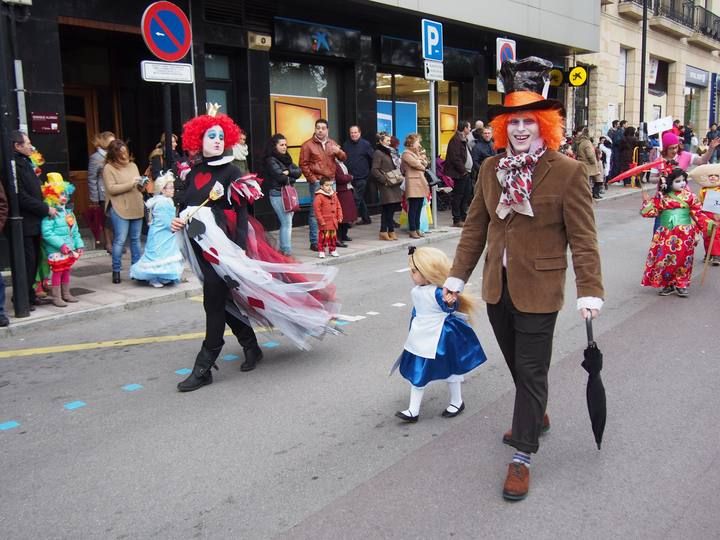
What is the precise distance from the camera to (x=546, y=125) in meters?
3.43

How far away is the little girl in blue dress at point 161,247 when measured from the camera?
8.70 metres

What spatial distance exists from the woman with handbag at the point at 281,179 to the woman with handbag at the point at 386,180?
1908 millimetres

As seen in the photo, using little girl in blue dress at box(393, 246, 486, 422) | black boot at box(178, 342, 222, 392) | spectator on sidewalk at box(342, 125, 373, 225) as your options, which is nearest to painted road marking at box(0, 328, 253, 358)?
black boot at box(178, 342, 222, 392)

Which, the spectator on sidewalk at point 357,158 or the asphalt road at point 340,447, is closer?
the asphalt road at point 340,447

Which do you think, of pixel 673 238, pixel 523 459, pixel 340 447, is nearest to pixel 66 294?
pixel 340 447

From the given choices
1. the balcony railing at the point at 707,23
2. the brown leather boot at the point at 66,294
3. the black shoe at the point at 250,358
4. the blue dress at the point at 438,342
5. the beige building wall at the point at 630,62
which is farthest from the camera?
the balcony railing at the point at 707,23

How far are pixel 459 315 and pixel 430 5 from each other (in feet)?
38.9

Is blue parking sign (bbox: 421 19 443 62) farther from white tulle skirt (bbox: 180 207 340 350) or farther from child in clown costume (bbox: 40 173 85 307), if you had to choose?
white tulle skirt (bbox: 180 207 340 350)

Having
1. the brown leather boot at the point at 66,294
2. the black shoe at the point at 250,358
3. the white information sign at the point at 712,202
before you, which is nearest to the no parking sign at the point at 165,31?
the brown leather boot at the point at 66,294

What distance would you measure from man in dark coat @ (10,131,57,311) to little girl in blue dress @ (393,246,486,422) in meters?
4.74

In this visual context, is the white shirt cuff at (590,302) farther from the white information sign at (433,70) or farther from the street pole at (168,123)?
the white information sign at (433,70)

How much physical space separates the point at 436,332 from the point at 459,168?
9657 millimetres

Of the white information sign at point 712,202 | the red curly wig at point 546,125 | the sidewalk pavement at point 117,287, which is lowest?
the sidewalk pavement at point 117,287

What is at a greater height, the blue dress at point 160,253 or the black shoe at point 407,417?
the blue dress at point 160,253
